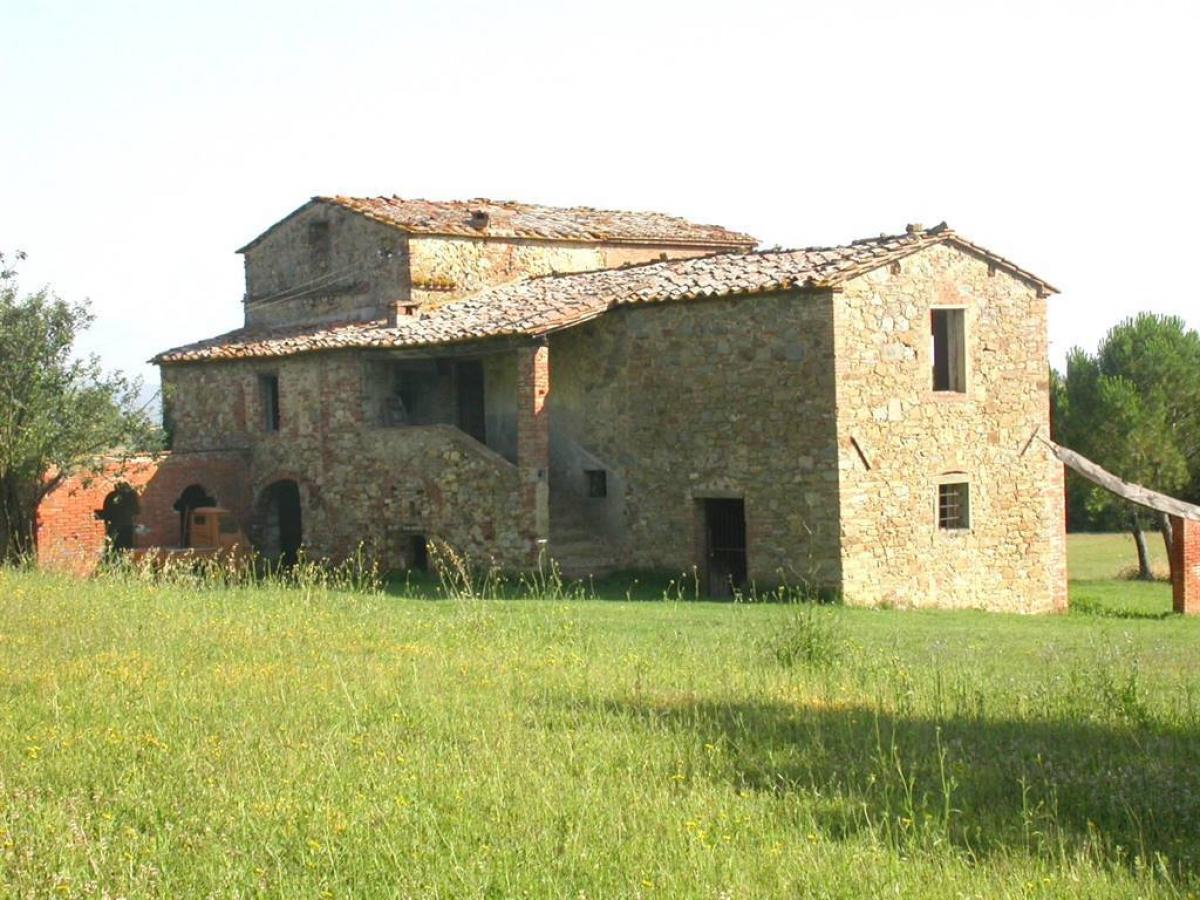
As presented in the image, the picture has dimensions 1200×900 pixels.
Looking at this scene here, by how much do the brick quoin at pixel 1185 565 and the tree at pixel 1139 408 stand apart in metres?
12.1

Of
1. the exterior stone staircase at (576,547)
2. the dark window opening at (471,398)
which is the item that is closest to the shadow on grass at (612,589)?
the exterior stone staircase at (576,547)

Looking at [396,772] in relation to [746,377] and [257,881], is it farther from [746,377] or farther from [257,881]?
[746,377]

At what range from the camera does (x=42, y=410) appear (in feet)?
77.2

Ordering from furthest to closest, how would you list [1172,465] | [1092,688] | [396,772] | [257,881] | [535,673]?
1. [1172,465]
2. [535,673]
3. [1092,688]
4. [396,772]
5. [257,881]

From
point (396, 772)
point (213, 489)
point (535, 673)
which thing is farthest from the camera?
point (213, 489)

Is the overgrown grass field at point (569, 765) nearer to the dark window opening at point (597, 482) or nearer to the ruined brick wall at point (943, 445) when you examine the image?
the ruined brick wall at point (943, 445)

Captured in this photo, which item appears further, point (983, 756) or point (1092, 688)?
point (1092, 688)

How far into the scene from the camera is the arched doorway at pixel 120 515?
26812 millimetres

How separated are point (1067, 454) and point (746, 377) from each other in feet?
20.9

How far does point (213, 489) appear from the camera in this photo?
27250 millimetres

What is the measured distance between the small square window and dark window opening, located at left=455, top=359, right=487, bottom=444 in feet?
26.8

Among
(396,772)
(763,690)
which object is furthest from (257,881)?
(763,690)

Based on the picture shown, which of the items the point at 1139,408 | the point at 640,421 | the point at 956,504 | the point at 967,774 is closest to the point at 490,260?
the point at 640,421

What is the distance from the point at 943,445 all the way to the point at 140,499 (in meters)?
13.9
